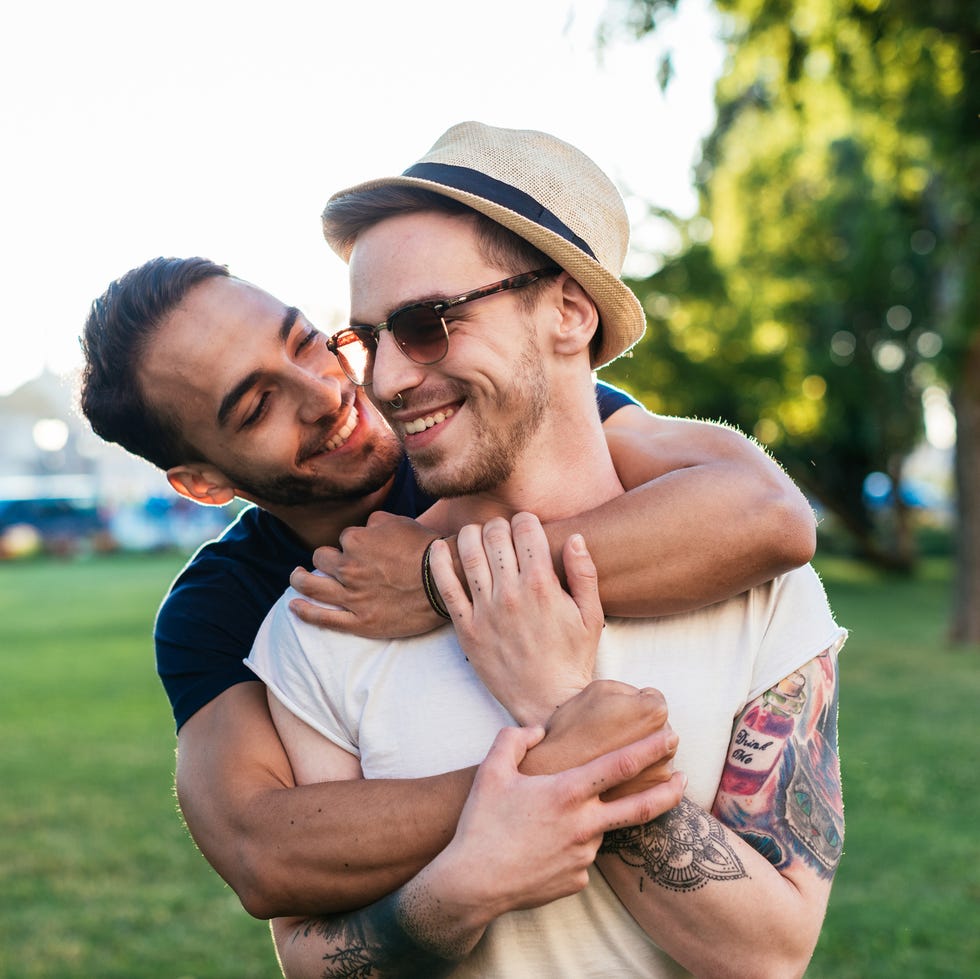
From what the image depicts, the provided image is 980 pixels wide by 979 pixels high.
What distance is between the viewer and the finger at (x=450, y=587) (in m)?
2.31

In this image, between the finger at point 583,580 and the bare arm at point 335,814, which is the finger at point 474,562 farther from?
the bare arm at point 335,814

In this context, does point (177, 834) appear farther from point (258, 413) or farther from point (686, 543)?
point (686, 543)

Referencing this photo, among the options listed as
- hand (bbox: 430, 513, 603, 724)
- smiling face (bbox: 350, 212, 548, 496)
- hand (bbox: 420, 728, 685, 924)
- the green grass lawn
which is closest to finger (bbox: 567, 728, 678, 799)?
hand (bbox: 420, 728, 685, 924)

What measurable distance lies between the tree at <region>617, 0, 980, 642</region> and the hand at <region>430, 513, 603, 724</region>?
5.36ft

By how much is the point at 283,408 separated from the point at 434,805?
139 cm

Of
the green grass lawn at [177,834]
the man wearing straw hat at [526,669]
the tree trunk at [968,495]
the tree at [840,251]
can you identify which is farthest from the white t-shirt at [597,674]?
the tree trunk at [968,495]

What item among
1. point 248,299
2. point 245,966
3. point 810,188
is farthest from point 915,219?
point 248,299

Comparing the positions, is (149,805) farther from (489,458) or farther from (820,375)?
(820,375)

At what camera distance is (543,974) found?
226cm

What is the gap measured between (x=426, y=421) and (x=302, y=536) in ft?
3.51

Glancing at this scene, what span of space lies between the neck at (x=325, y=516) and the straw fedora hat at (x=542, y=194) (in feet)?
2.87

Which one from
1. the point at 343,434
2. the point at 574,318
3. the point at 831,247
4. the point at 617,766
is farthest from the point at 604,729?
the point at 831,247

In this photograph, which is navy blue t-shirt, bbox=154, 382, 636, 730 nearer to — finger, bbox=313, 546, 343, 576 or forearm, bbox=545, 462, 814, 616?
finger, bbox=313, 546, 343, 576

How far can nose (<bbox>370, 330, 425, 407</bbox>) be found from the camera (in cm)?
239
